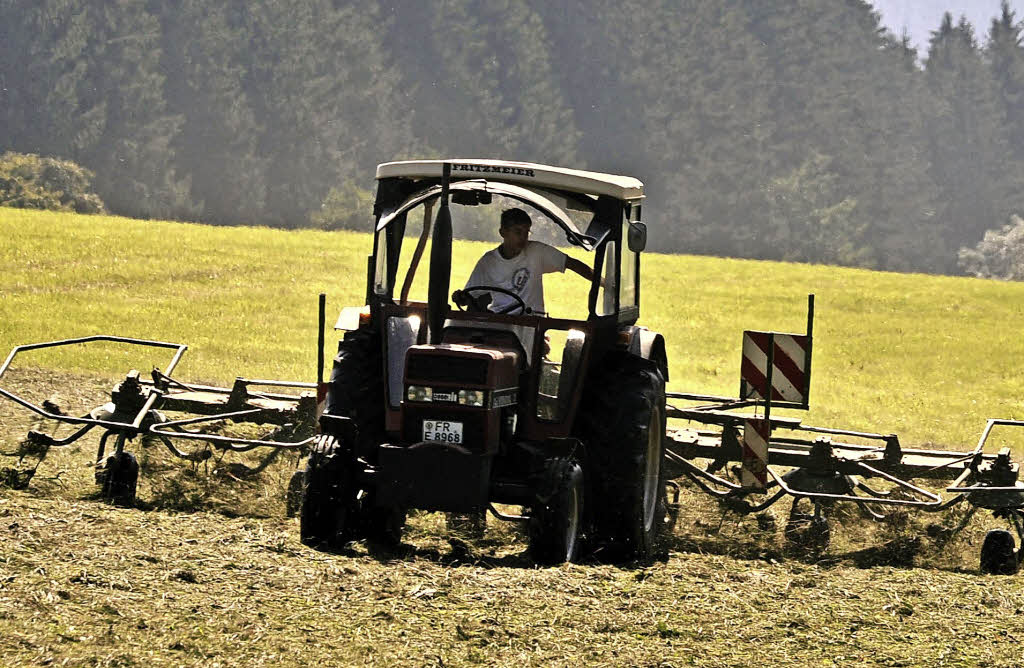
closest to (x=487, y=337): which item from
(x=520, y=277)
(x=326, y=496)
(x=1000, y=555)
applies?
(x=520, y=277)

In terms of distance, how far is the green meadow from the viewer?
22953 millimetres

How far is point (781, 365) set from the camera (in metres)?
12.7

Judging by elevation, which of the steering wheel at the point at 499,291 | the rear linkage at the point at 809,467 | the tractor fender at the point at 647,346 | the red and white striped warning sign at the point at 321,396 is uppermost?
the steering wheel at the point at 499,291

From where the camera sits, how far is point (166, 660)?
20.6 ft

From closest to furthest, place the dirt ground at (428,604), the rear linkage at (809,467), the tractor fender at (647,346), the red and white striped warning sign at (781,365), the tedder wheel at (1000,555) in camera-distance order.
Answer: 1. the dirt ground at (428,604)
2. the tractor fender at (647,346)
3. the tedder wheel at (1000,555)
4. the rear linkage at (809,467)
5. the red and white striped warning sign at (781,365)

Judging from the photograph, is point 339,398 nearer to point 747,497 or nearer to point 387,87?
point 747,497

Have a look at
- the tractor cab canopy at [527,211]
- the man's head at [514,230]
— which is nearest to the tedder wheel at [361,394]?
the tractor cab canopy at [527,211]

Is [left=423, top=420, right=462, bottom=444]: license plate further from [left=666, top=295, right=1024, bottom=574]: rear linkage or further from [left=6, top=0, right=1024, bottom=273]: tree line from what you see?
[left=6, top=0, right=1024, bottom=273]: tree line

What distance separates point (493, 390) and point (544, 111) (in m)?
72.1

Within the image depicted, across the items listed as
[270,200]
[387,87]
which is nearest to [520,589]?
[270,200]

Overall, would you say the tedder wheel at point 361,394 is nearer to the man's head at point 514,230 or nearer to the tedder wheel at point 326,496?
the tedder wheel at point 326,496

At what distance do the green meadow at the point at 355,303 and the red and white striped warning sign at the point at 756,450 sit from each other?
27.0 ft

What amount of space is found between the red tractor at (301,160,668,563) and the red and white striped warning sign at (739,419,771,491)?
1.62 m

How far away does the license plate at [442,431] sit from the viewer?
8672mm
